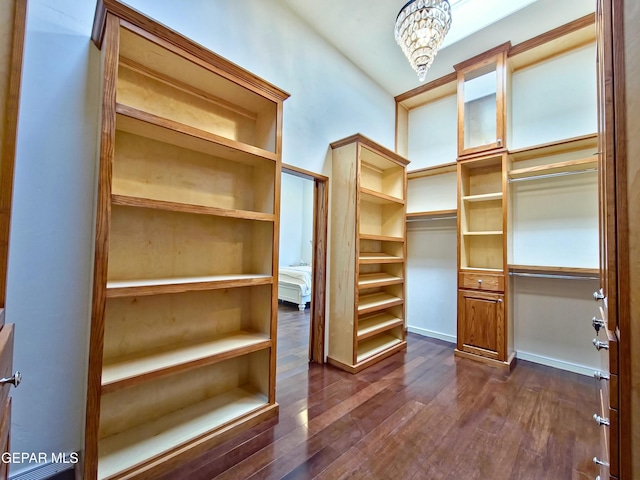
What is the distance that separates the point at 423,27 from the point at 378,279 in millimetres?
2452

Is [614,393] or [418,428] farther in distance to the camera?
[418,428]

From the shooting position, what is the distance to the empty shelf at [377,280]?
298cm

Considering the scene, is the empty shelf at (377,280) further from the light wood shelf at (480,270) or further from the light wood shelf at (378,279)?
the light wood shelf at (480,270)

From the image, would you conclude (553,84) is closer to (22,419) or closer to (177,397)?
(177,397)

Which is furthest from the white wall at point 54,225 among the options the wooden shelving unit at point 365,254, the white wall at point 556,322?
the white wall at point 556,322

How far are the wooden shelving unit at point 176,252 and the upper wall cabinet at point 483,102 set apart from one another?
244cm

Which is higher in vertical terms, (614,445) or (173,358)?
(614,445)

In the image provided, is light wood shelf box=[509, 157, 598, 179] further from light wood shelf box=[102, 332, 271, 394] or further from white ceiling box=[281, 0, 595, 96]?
light wood shelf box=[102, 332, 271, 394]

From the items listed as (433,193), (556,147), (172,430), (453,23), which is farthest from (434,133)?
(172,430)

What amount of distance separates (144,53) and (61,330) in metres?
1.58

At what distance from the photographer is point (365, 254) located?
10.7 feet

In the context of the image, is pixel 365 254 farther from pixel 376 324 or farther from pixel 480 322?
pixel 480 322

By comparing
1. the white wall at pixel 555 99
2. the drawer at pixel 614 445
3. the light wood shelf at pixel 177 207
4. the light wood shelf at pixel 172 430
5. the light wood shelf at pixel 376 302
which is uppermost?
the white wall at pixel 555 99

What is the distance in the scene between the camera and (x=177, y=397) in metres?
1.81
